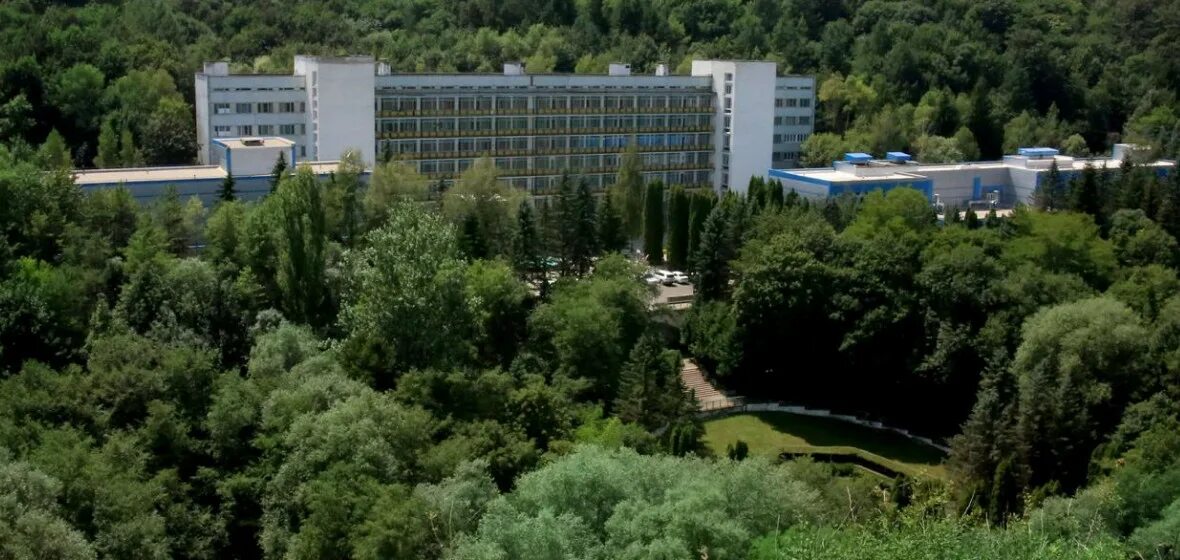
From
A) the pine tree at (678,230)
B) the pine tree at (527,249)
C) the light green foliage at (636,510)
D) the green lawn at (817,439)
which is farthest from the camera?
the pine tree at (678,230)

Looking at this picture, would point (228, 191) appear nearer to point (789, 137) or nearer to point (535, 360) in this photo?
point (535, 360)

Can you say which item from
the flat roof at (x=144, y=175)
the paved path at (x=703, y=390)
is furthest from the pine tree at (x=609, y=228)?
the flat roof at (x=144, y=175)

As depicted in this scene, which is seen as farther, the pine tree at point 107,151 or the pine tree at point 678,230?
the pine tree at point 107,151

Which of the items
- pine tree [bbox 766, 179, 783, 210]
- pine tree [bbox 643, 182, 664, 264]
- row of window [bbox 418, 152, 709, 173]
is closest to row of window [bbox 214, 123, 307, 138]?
row of window [bbox 418, 152, 709, 173]

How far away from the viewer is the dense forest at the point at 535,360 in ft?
76.4

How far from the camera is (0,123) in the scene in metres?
51.0

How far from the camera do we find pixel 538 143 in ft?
183

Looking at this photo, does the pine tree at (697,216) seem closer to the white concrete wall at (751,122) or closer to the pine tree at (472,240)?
the pine tree at (472,240)

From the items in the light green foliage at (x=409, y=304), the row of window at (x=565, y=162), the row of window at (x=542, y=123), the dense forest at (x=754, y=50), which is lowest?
the light green foliage at (x=409, y=304)

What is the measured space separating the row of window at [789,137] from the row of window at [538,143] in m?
5.19

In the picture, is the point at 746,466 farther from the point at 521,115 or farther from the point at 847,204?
→ the point at 521,115

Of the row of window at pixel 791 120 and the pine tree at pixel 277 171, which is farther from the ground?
the row of window at pixel 791 120

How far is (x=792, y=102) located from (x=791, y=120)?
3.02ft

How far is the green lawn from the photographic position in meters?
36.2
